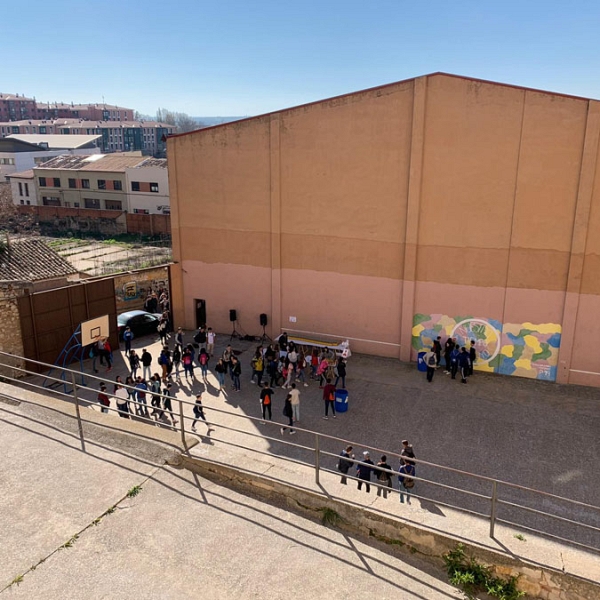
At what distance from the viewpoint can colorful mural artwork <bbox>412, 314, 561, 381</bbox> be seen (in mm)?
17125

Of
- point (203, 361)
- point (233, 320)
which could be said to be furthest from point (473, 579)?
point (233, 320)

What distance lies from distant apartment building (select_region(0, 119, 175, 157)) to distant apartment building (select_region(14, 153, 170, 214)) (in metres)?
61.4

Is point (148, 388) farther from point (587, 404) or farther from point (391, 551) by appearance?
point (587, 404)

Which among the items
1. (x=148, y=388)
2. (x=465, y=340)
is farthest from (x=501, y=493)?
(x=148, y=388)

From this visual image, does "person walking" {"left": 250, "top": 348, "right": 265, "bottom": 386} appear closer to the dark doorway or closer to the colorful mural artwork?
the colorful mural artwork

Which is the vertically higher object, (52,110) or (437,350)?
(52,110)

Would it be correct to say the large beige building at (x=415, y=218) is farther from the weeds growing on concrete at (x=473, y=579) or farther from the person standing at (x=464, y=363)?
the weeds growing on concrete at (x=473, y=579)

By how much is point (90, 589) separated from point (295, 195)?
15.8 metres

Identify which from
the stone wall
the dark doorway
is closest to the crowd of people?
the dark doorway

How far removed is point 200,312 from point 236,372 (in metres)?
6.76

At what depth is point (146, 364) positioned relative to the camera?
1772cm

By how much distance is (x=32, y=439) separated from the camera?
312 inches

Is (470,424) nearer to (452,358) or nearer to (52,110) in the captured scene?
(452,358)

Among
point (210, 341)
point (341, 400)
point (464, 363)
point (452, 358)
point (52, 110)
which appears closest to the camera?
point (341, 400)
